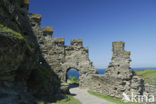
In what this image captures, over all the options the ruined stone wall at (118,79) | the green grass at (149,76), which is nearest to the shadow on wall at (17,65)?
the ruined stone wall at (118,79)

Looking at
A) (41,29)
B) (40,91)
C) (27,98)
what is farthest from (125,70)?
(41,29)

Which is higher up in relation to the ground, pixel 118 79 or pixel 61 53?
pixel 61 53

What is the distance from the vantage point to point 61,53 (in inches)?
950

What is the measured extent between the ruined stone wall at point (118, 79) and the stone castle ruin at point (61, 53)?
4264 mm

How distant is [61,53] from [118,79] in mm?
12152

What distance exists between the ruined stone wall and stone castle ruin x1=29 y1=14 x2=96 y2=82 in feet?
14.0

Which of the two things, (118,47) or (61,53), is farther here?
(61,53)

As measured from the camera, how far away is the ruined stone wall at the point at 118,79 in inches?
615

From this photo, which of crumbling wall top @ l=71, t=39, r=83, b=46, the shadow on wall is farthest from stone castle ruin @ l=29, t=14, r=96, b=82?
the shadow on wall

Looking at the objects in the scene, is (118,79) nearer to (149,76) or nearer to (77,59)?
(77,59)

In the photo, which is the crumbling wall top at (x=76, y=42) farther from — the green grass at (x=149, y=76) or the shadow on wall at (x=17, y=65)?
the green grass at (x=149, y=76)

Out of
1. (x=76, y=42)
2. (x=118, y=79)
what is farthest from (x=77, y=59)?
(x=118, y=79)

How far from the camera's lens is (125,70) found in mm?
16859

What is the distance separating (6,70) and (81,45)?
17.5 m
